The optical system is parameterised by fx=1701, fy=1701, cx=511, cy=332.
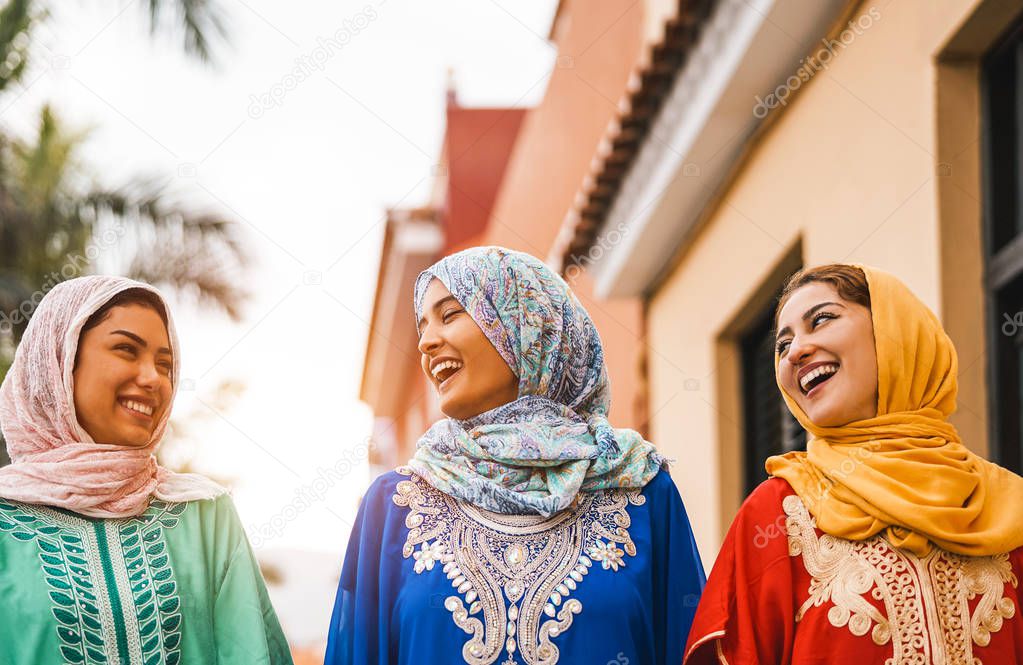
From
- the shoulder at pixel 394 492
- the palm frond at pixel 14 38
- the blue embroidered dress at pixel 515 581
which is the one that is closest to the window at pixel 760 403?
the blue embroidered dress at pixel 515 581

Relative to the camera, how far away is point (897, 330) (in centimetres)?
441

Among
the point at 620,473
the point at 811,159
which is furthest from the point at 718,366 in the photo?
the point at 620,473

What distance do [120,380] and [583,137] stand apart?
7.91m

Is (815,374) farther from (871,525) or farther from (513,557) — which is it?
(513,557)

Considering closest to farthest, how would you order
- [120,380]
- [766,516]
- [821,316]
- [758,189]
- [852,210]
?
1. [766,516]
2. [821,316]
3. [120,380]
4. [852,210]
5. [758,189]

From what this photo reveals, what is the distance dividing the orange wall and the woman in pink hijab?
6366 mm

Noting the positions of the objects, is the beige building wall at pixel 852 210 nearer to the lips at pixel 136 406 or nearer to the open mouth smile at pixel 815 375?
the open mouth smile at pixel 815 375

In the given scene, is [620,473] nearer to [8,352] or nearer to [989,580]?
[989,580]

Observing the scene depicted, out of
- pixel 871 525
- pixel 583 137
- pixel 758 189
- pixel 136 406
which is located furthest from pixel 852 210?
pixel 583 137

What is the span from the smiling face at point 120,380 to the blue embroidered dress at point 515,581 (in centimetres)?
67

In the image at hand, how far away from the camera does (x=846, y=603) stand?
423 cm

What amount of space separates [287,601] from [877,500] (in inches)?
489

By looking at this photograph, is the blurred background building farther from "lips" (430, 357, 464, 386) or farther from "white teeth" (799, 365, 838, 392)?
"lips" (430, 357, 464, 386)

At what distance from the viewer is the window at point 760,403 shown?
836 cm
